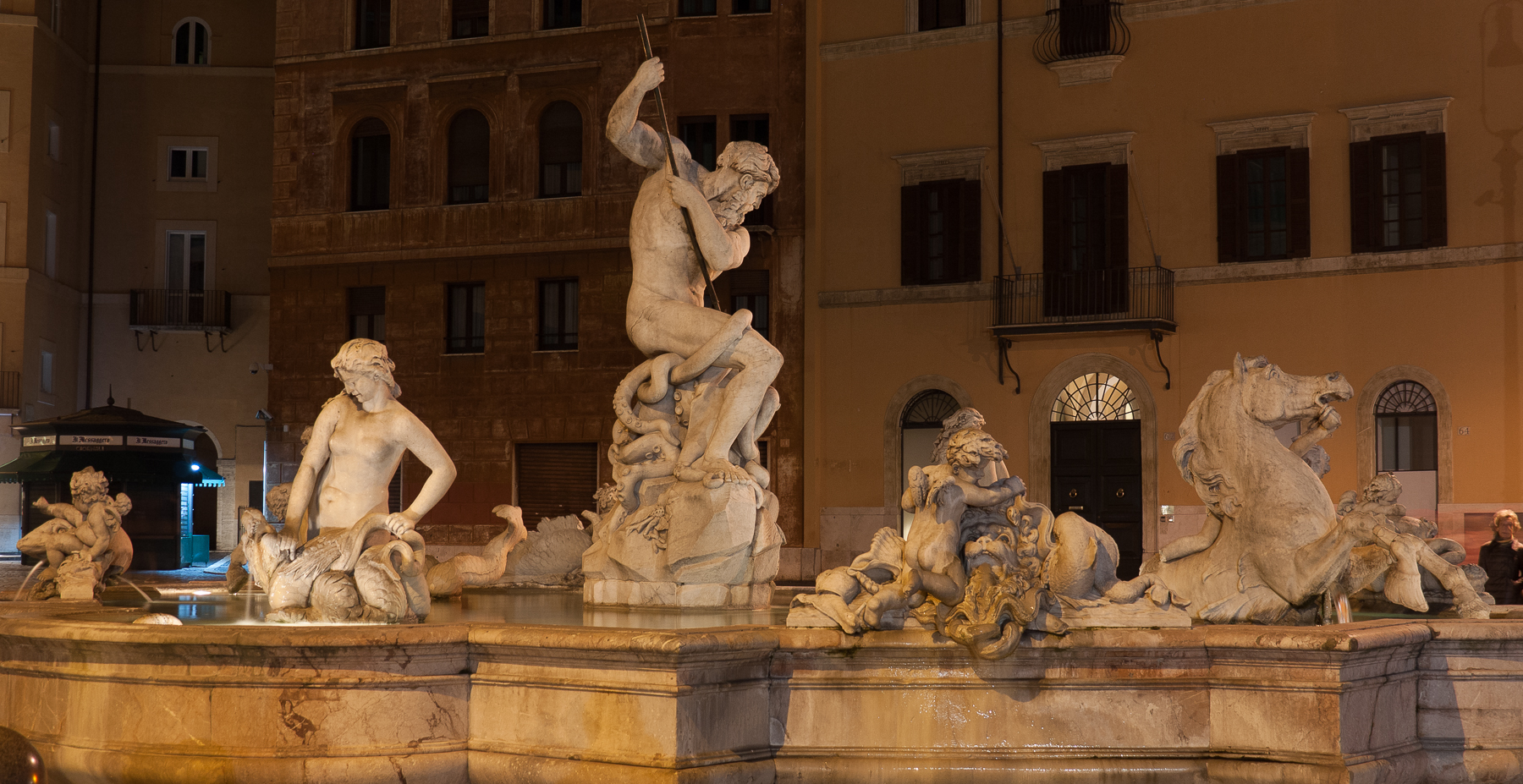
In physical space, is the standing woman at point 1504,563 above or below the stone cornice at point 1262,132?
below

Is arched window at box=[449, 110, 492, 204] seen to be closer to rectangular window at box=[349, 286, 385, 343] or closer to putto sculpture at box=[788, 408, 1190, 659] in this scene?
rectangular window at box=[349, 286, 385, 343]

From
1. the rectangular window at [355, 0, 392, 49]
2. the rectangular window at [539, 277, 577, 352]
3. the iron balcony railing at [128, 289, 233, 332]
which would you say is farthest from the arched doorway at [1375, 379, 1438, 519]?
the iron balcony railing at [128, 289, 233, 332]

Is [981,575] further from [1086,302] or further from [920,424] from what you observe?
[920,424]

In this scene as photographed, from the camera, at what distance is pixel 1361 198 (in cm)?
2112

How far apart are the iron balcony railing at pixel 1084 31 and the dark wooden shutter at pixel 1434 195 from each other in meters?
4.49

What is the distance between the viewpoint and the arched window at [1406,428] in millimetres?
20422

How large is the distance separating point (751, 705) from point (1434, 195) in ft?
59.8

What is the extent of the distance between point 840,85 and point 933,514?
1952cm

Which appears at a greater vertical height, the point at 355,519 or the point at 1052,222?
the point at 1052,222

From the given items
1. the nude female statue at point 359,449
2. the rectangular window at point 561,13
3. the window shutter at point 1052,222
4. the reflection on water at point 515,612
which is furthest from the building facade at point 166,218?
the nude female statue at point 359,449

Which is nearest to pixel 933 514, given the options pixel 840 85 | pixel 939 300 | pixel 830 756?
pixel 830 756

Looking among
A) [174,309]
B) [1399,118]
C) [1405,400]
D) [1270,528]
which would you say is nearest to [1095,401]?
[1405,400]

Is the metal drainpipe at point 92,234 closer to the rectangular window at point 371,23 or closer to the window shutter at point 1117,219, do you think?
the rectangular window at point 371,23

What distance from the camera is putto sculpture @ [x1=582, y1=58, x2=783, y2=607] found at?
6.99 metres
